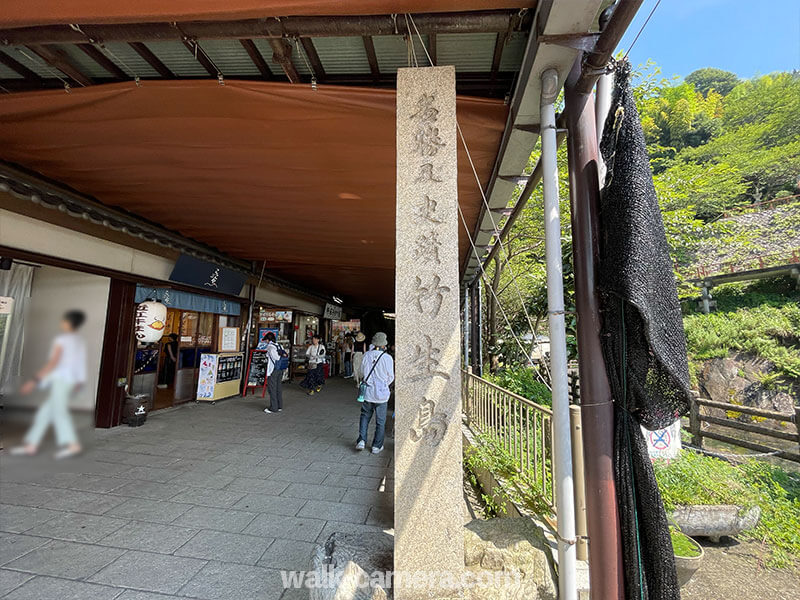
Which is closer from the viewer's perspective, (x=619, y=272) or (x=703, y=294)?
(x=619, y=272)

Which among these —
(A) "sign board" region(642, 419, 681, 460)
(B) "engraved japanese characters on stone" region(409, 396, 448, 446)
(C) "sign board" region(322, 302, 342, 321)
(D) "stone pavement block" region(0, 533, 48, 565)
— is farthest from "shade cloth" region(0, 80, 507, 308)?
(C) "sign board" region(322, 302, 342, 321)

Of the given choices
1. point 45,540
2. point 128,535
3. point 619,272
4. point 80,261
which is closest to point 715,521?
point 619,272

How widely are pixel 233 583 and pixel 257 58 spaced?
3826mm

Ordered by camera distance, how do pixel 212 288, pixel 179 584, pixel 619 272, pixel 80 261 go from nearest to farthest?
1. pixel 619 272
2. pixel 179 584
3. pixel 80 261
4. pixel 212 288

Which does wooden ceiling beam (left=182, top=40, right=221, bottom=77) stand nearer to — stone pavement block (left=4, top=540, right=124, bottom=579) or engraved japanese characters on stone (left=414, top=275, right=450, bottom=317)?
engraved japanese characters on stone (left=414, top=275, right=450, bottom=317)

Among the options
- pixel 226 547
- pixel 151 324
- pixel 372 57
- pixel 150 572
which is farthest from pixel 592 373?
pixel 151 324

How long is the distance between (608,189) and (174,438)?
21.5 feet

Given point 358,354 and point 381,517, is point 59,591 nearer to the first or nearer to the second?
point 381,517

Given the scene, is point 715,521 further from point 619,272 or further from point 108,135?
point 108,135

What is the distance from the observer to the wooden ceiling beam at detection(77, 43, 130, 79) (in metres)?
2.71

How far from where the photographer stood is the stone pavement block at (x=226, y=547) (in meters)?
2.85

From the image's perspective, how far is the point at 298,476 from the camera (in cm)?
450

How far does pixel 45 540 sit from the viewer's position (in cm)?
290

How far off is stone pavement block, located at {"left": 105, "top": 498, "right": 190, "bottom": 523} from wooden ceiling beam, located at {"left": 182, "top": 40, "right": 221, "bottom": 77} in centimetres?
385
